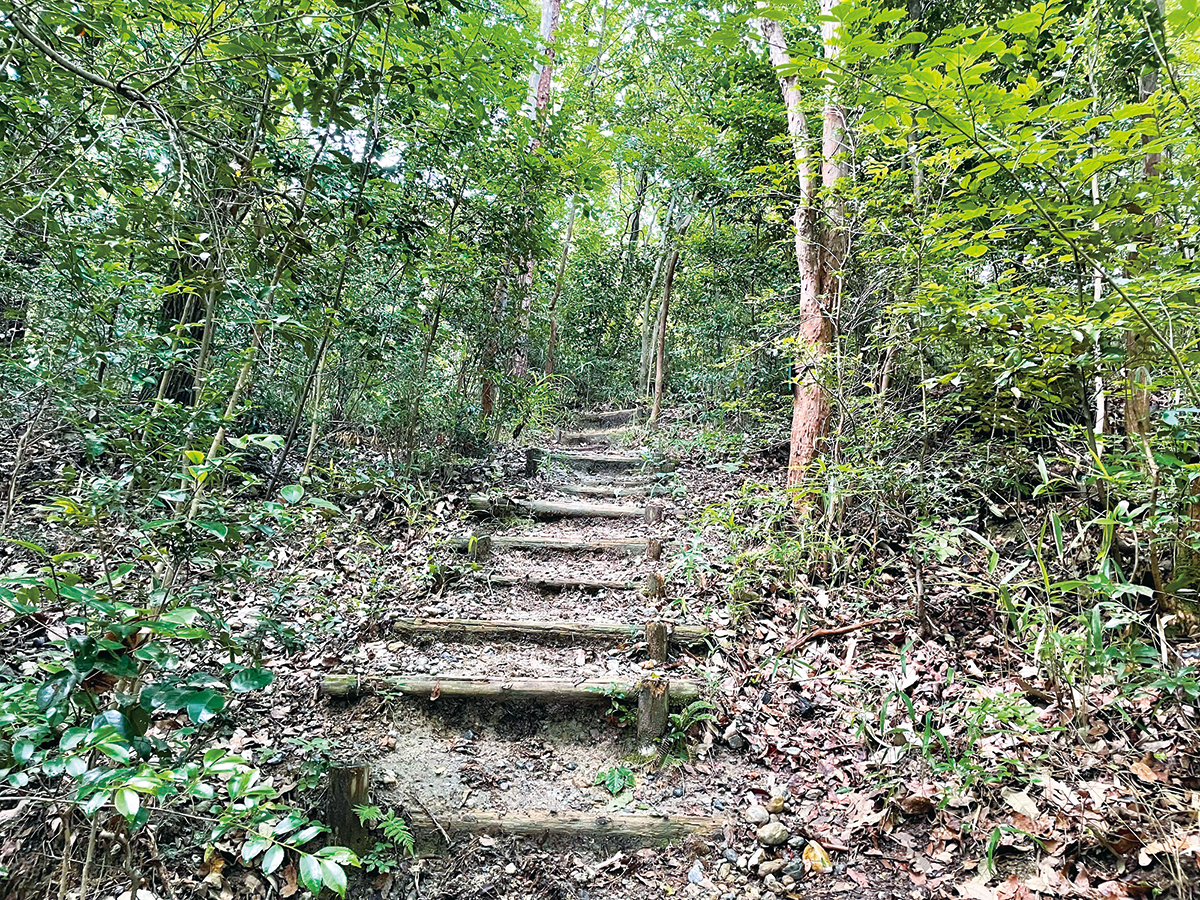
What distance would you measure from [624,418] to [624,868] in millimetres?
9110

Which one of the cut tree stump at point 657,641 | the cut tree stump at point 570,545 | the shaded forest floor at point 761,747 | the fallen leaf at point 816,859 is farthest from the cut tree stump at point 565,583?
the fallen leaf at point 816,859

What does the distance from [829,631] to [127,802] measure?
9.98 ft

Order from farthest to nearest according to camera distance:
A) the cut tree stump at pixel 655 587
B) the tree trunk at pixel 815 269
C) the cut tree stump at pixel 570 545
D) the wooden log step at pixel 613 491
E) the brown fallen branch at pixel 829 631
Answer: the wooden log step at pixel 613 491, the cut tree stump at pixel 570 545, the tree trunk at pixel 815 269, the cut tree stump at pixel 655 587, the brown fallen branch at pixel 829 631

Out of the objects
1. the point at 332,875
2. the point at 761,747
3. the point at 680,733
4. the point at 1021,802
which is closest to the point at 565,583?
the point at 680,733

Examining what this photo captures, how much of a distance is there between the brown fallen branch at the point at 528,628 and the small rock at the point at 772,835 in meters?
1.19

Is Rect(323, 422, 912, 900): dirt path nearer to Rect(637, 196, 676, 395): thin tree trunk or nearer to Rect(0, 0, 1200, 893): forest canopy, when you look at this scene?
Rect(0, 0, 1200, 893): forest canopy

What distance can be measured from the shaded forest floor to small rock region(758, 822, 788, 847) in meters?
0.03

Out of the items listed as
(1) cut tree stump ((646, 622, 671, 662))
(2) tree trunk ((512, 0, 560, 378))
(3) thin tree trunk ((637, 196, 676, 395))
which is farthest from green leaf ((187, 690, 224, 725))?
(3) thin tree trunk ((637, 196, 676, 395))

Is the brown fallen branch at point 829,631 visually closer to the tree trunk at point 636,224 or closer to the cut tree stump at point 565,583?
the cut tree stump at point 565,583

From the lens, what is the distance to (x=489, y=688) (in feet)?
9.48

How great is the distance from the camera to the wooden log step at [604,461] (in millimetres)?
Result: 6535

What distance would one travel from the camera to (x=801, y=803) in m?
2.35

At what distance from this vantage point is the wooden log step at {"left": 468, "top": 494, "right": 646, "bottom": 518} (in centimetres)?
493

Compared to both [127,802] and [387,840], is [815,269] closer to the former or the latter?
[387,840]
